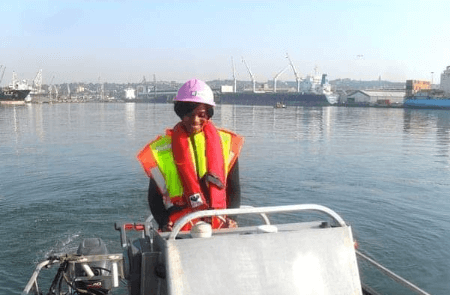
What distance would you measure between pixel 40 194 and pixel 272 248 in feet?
40.4

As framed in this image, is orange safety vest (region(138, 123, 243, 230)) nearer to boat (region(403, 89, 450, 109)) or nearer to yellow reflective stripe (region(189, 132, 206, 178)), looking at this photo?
yellow reflective stripe (region(189, 132, 206, 178))

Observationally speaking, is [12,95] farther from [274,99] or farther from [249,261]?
[249,261]

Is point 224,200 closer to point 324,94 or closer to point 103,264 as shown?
point 103,264

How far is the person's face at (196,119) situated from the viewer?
3.70 meters

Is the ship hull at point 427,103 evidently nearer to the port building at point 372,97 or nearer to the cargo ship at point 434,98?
the cargo ship at point 434,98

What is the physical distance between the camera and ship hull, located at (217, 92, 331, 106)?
135 meters

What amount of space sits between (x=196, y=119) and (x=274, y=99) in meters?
146

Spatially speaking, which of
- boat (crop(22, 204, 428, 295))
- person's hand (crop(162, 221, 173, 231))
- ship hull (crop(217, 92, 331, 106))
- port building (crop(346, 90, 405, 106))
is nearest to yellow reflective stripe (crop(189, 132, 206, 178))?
person's hand (crop(162, 221, 173, 231))

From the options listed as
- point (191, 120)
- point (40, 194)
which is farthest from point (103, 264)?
point (40, 194)

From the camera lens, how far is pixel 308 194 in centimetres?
1417

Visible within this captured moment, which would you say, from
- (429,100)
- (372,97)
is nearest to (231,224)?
(429,100)

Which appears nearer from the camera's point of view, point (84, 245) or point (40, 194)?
point (84, 245)

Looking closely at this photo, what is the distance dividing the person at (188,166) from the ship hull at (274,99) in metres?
129

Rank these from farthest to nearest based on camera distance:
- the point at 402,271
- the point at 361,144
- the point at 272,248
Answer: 1. the point at 361,144
2. the point at 402,271
3. the point at 272,248
